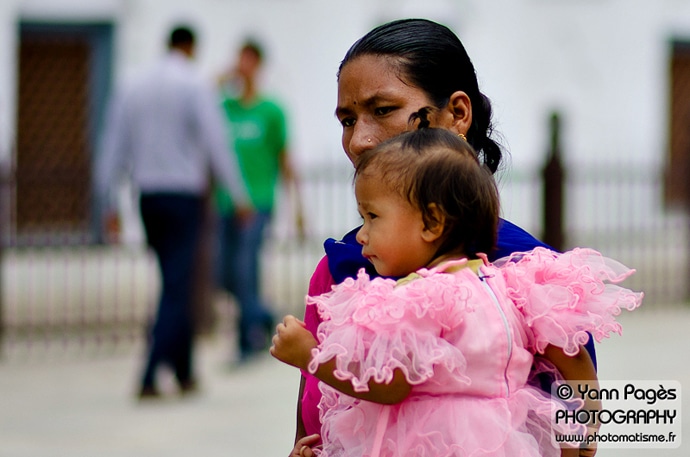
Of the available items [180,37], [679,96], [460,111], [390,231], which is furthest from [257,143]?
[679,96]

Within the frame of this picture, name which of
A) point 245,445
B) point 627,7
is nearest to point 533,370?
point 245,445

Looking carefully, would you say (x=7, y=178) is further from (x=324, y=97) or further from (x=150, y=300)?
(x=324, y=97)

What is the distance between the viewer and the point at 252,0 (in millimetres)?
13055

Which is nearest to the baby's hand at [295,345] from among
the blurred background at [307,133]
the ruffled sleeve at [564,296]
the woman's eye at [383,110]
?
the ruffled sleeve at [564,296]

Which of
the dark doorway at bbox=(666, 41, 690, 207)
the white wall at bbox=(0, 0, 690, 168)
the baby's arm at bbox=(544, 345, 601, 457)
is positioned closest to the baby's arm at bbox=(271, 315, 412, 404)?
the baby's arm at bbox=(544, 345, 601, 457)

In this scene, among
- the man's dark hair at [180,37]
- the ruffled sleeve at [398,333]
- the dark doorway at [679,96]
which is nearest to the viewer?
the ruffled sleeve at [398,333]

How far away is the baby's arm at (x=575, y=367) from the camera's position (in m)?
2.00

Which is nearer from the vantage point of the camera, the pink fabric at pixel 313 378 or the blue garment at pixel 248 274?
the pink fabric at pixel 313 378

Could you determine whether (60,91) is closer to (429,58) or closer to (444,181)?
(429,58)

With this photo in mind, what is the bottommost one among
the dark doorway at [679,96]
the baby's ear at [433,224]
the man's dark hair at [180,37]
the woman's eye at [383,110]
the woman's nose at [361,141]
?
the baby's ear at [433,224]

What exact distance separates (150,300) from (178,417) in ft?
8.66

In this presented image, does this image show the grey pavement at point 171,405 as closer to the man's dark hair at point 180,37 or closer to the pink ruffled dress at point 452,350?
the man's dark hair at point 180,37

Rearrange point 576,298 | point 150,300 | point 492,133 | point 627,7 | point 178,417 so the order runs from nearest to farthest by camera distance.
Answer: point 576,298
point 492,133
point 178,417
point 150,300
point 627,7

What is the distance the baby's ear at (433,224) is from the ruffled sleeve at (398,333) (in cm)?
9
